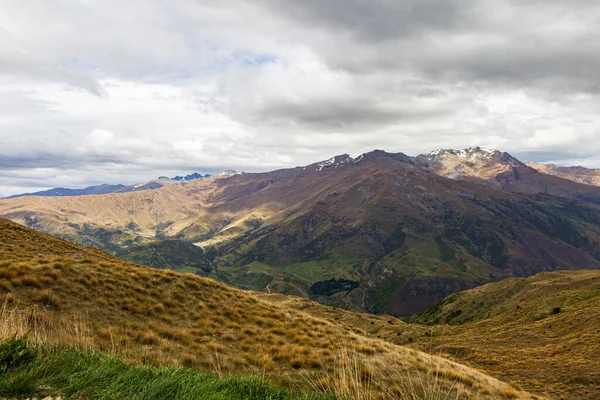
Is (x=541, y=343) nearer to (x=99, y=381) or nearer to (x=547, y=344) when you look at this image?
(x=547, y=344)

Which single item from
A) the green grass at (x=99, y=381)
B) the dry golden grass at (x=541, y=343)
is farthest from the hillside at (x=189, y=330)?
the dry golden grass at (x=541, y=343)

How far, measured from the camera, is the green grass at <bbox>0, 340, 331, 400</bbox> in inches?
264

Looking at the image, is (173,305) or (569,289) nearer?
(173,305)

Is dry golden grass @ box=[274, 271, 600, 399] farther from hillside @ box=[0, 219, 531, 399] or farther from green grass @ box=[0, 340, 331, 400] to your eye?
green grass @ box=[0, 340, 331, 400]

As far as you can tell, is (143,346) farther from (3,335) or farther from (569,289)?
(569,289)

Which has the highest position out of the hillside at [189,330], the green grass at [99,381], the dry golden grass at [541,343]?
the green grass at [99,381]

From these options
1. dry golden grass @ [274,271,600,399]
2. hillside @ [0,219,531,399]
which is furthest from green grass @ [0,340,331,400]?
dry golden grass @ [274,271,600,399]

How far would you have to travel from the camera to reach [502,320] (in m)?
63.0

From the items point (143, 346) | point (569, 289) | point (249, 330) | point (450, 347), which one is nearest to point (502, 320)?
point (569, 289)

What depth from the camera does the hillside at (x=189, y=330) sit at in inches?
503

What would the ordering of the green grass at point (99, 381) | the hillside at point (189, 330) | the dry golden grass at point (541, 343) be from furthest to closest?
1. the dry golden grass at point (541, 343)
2. the hillside at point (189, 330)
3. the green grass at point (99, 381)

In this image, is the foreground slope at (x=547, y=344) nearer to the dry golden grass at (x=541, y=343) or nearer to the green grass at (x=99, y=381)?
the dry golden grass at (x=541, y=343)

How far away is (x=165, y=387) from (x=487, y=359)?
1498 inches

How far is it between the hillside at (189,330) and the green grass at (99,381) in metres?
2.06
